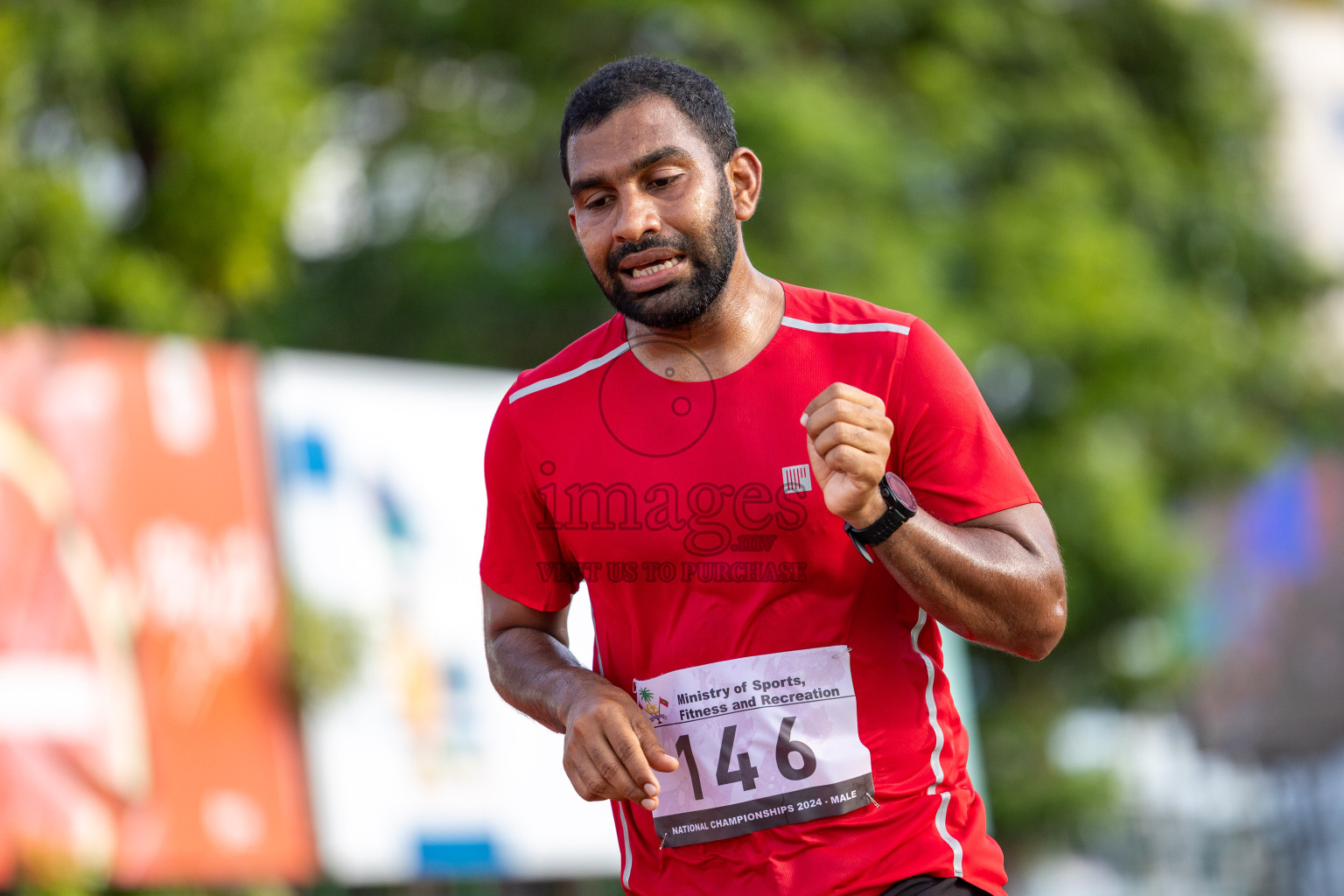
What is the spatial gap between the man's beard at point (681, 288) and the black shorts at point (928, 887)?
1.00 metres

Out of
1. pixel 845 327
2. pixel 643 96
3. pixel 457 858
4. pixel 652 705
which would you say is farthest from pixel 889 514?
pixel 457 858

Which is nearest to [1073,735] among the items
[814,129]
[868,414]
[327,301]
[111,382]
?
[814,129]

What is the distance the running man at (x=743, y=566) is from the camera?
8.30 ft

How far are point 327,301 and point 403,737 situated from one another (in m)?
7.03

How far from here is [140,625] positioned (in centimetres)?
789

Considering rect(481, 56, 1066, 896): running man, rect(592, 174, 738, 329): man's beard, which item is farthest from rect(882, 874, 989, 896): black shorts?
rect(592, 174, 738, 329): man's beard

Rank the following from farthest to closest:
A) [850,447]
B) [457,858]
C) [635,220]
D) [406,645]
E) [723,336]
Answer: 1. [406,645]
2. [457,858]
3. [723,336]
4. [635,220]
5. [850,447]

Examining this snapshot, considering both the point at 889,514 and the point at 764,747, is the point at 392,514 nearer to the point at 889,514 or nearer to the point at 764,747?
the point at 764,747

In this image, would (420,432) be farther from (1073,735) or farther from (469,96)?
(1073,735)

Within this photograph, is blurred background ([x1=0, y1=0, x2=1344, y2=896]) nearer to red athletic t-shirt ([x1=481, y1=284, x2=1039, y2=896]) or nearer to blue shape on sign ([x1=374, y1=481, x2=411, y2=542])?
blue shape on sign ([x1=374, y1=481, x2=411, y2=542])

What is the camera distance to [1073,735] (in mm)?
16750

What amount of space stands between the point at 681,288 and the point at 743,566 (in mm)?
489

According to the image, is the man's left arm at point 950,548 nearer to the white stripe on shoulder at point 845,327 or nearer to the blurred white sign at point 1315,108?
the white stripe on shoulder at point 845,327

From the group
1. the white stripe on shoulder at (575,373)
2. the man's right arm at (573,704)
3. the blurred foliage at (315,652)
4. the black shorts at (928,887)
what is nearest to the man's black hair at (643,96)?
the white stripe on shoulder at (575,373)
